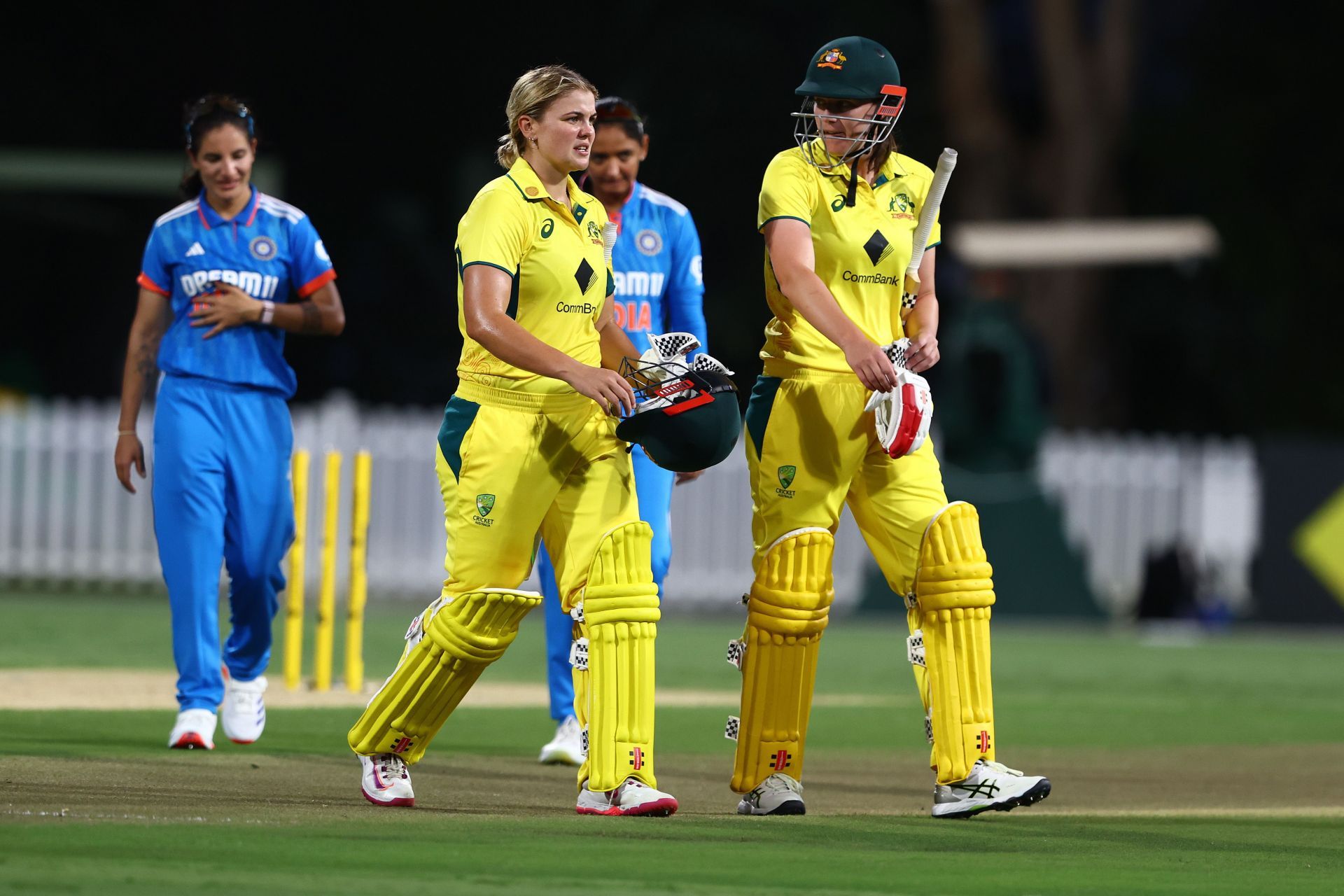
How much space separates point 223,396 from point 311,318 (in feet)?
1.50

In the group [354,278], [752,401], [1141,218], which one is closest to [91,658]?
[752,401]

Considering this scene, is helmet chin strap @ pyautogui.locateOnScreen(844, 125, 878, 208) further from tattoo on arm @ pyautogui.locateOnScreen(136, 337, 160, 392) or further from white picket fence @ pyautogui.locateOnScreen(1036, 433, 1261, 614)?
white picket fence @ pyautogui.locateOnScreen(1036, 433, 1261, 614)

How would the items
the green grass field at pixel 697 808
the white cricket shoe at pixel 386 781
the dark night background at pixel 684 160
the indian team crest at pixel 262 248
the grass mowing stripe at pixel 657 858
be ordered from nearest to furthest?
the grass mowing stripe at pixel 657 858 → the green grass field at pixel 697 808 → the white cricket shoe at pixel 386 781 → the indian team crest at pixel 262 248 → the dark night background at pixel 684 160

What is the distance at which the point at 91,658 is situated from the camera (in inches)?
488

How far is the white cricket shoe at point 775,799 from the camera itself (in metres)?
6.70

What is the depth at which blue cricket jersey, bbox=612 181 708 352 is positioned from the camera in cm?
852

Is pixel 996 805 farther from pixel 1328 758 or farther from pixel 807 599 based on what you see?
pixel 1328 758

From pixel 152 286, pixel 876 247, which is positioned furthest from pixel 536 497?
pixel 152 286

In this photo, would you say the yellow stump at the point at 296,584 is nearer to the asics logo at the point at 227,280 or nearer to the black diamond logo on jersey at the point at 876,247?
the asics logo at the point at 227,280

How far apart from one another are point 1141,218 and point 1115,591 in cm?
868

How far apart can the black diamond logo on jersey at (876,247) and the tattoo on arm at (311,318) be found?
97.7 inches

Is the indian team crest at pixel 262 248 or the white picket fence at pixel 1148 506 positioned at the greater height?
the indian team crest at pixel 262 248

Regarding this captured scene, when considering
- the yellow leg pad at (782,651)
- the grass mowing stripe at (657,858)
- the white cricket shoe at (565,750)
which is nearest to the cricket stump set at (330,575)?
the white cricket shoe at (565,750)

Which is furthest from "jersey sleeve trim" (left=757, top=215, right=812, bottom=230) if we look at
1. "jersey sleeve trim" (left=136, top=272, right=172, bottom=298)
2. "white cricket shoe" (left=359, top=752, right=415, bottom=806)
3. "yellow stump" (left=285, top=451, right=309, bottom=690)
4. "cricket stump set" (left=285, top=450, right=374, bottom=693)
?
"cricket stump set" (left=285, top=450, right=374, bottom=693)
